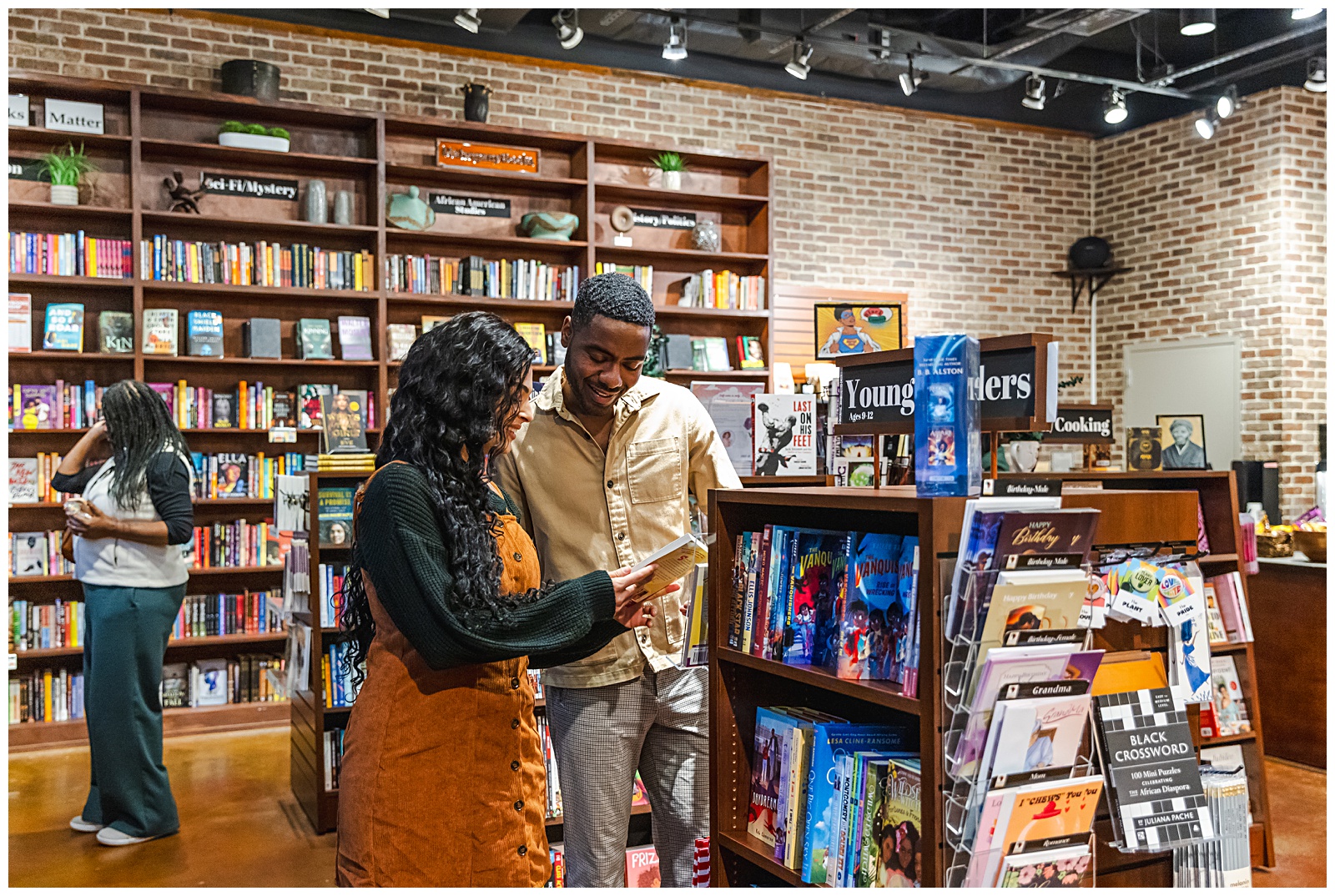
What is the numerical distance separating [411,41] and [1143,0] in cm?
473

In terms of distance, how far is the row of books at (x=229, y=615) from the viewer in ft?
19.9

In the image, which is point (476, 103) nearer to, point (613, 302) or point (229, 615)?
point (229, 615)

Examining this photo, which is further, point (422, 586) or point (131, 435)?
point (131, 435)

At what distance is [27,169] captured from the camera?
593cm

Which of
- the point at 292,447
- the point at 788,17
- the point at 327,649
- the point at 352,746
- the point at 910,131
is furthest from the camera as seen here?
the point at 910,131

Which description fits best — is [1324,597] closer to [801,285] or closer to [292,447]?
[801,285]

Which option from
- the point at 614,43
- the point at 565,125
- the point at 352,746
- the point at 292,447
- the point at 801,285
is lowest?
the point at 352,746

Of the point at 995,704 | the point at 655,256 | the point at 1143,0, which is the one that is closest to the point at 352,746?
the point at 995,704

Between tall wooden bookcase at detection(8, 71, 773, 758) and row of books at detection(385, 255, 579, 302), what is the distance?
0.31 ft

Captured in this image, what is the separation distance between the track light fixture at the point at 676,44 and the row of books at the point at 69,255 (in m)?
3.27

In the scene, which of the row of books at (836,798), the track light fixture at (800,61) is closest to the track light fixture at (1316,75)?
the track light fixture at (800,61)

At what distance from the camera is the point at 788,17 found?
7215mm

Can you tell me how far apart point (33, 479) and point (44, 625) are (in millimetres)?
799

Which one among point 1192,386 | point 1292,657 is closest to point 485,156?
point 1292,657
